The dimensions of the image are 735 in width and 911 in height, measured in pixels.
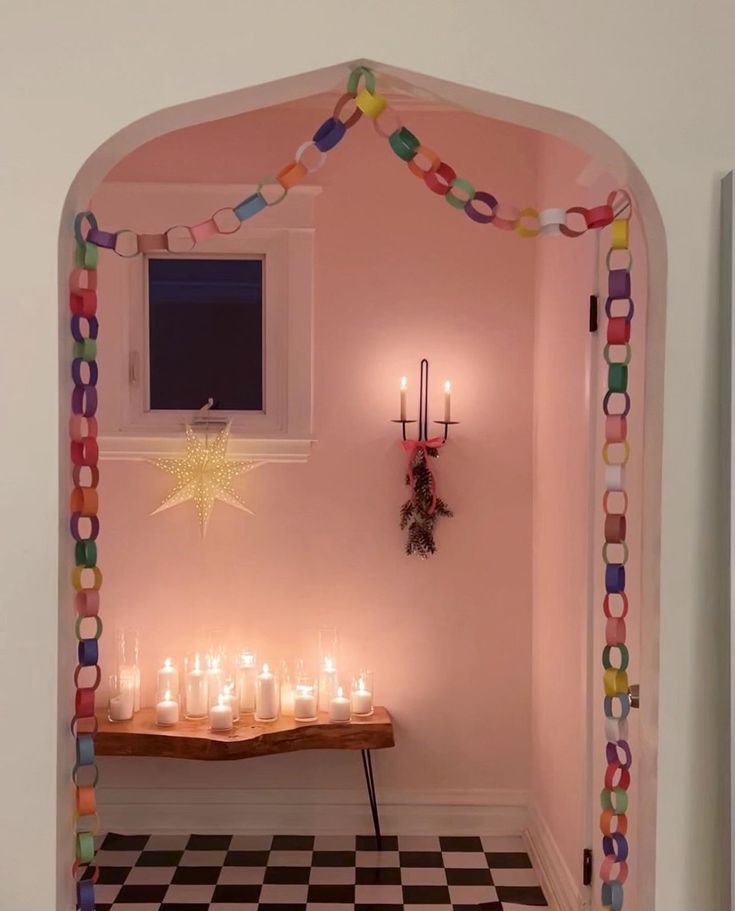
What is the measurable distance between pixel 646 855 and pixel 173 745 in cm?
199

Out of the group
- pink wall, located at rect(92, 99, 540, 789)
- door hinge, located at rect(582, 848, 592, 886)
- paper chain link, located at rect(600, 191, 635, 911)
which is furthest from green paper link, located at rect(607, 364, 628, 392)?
pink wall, located at rect(92, 99, 540, 789)

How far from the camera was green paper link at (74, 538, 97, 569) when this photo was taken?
1669mm

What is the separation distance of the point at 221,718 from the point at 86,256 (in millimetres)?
2036

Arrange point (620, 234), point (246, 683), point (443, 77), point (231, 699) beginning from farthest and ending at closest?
point (246, 683)
point (231, 699)
point (620, 234)
point (443, 77)

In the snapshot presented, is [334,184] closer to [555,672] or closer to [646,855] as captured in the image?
[555,672]

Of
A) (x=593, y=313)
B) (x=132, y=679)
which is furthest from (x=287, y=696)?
(x=593, y=313)

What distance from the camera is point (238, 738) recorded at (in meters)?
3.25

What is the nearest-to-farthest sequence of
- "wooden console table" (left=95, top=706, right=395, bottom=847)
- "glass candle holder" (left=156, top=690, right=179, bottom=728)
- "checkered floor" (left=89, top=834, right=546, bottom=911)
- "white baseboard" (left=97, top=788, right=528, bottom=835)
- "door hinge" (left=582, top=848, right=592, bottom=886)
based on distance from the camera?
1. "door hinge" (left=582, top=848, right=592, bottom=886)
2. "checkered floor" (left=89, top=834, right=546, bottom=911)
3. "wooden console table" (left=95, top=706, right=395, bottom=847)
4. "glass candle holder" (left=156, top=690, right=179, bottom=728)
5. "white baseboard" (left=97, top=788, right=528, bottom=835)

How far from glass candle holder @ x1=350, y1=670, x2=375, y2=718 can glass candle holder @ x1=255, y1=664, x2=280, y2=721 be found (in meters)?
0.27

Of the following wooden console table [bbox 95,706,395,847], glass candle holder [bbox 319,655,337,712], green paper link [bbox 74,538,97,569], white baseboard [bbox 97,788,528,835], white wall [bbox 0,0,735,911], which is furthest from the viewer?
white baseboard [bbox 97,788,528,835]

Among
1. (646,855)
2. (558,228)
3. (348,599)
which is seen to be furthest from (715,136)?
(348,599)

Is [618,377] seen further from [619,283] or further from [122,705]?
[122,705]

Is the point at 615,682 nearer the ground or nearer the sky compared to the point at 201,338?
nearer the ground

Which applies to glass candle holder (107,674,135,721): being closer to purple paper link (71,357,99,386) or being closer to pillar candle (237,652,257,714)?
pillar candle (237,652,257,714)
